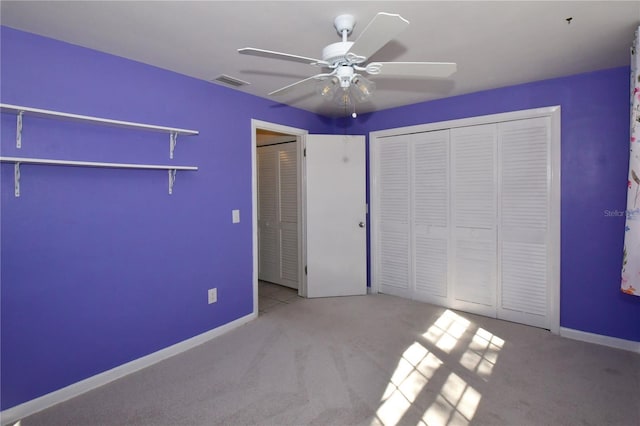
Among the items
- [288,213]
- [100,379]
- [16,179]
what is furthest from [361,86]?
[288,213]

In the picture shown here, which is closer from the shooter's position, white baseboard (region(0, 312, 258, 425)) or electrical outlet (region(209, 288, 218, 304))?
white baseboard (region(0, 312, 258, 425))

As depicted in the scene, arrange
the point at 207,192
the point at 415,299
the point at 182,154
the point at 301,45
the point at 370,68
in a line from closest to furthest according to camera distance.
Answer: the point at 370,68 < the point at 301,45 < the point at 182,154 < the point at 207,192 < the point at 415,299

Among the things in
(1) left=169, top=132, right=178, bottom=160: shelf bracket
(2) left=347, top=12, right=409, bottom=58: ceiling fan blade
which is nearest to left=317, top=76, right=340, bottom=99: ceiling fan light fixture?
(2) left=347, top=12, right=409, bottom=58: ceiling fan blade

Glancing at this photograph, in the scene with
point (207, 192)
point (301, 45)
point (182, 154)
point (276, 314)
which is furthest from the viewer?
point (276, 314)

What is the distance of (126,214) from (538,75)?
135 inches

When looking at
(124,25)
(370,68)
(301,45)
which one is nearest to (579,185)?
(370,68)

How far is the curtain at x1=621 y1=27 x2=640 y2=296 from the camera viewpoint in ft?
6.52

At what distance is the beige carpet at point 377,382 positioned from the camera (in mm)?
1970

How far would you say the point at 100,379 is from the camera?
2316 mm

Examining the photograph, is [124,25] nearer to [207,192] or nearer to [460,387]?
[207,192]

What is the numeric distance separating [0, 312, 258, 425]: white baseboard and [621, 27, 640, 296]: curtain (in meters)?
3.03

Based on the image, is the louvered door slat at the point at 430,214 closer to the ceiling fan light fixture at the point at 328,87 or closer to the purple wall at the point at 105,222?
the purple wall at the point at 105,222

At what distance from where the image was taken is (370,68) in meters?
1.79

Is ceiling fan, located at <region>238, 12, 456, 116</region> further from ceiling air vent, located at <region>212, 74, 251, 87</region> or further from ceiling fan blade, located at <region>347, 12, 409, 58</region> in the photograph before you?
ceiling air vent, located at <region>212, 74, 251, 87</region>
